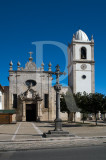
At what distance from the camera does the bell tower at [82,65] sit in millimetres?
47094

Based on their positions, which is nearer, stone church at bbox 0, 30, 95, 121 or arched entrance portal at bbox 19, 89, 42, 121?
arched entrance portal at bbox 19, 89, 42, 121

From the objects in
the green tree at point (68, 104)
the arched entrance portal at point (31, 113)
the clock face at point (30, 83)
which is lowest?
the arched entrance portal at point (31, 113)

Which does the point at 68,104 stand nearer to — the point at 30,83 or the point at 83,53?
the point at 30,83

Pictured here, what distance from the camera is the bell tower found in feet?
155

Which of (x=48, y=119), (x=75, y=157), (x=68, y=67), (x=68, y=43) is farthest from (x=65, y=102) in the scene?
(x=75, y=157)

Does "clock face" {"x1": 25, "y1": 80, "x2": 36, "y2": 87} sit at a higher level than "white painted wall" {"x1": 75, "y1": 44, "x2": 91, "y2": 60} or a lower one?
lower

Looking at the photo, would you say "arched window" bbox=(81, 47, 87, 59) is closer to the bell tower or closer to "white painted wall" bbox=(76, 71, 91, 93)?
the bell tower

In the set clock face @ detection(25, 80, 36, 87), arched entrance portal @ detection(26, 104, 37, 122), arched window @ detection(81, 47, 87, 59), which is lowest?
arched entrance portal @ detection(26, 104, 37, 122)

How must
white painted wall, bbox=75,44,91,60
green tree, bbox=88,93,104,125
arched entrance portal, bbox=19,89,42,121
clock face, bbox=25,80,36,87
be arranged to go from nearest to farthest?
green tree, bbox=88,93,104,125, arched entrance portal, bbox=19,89,42,121, clock face, bbox=25,80,36,87, white painted wall, bbox=75,44,91,60

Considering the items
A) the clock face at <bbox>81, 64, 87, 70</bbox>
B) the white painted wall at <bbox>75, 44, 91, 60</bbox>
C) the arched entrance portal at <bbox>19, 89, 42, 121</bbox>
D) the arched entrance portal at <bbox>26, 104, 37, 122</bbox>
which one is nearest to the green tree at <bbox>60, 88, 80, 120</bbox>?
the arched entrance portal at <bbox>19, 89, 42, 121</bbox>

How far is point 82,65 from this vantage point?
47.9m

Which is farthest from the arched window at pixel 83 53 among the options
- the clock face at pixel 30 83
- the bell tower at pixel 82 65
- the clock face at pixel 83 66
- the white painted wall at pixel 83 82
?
the clock face at pixel 30 83

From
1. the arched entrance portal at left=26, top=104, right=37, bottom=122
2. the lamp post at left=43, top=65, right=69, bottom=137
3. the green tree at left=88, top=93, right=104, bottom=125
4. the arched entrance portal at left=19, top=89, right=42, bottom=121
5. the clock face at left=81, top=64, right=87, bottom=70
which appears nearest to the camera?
the lamp post at left=43, top=65, right=69, bottom=137

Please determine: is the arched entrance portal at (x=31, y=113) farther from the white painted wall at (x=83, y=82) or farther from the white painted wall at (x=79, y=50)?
the white painted wall at (x=79, y=50)
